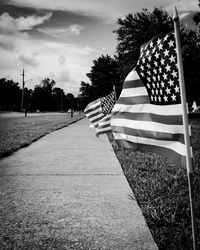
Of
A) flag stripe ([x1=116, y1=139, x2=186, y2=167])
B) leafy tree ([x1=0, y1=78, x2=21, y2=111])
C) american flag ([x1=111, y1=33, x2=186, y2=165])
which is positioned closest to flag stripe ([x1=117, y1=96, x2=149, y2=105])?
american flag ([x1=111, y1=33, x2=186, y2=165])

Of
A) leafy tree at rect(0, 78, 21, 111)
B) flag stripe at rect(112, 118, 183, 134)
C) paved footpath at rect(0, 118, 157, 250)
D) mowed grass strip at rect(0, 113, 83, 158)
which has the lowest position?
paved footpath at rect(0, 118, 157, 250)

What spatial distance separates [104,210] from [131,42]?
1269 inches

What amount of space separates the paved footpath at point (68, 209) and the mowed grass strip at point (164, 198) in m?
0.14

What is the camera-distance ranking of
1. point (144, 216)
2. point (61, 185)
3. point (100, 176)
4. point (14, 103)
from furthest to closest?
point (14, 103) < point (100, 176) < point (61, 185) < point (144, 216)

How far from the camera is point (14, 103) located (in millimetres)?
84438

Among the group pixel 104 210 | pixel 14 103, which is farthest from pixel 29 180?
pixel 14 103

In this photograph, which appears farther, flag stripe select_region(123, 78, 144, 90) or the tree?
the tree

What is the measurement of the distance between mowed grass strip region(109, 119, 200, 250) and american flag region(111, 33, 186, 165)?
301mm

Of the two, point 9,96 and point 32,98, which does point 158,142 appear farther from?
point 32,98

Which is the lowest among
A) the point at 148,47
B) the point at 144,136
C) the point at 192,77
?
the point at 144,136

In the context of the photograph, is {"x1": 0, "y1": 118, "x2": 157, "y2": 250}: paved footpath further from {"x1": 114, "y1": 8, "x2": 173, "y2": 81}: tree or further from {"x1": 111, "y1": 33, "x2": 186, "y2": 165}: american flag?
{"x1": 114, "y1": 8, "x2": 173, "y2": 81}: tree

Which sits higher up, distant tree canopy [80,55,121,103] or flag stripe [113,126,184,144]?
distant tree canopy [80,55,121,103]

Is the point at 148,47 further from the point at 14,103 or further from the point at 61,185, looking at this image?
the point at 14,103

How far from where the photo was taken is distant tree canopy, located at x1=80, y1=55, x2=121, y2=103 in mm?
60594
